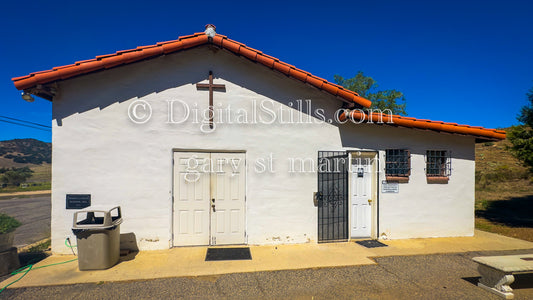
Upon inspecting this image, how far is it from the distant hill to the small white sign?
8367 centimetres

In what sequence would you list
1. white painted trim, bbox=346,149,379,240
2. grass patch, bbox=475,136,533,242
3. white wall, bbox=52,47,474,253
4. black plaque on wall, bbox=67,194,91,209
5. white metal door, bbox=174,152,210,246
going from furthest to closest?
grass patch, bbox=475,136,533,242, white painted trim, bbox=346,149,379,240, white metal door, bbox=174,152,210,246, white wall, bbox=52,47,474,253, black plaque on wall, bbox=67,194,91,209

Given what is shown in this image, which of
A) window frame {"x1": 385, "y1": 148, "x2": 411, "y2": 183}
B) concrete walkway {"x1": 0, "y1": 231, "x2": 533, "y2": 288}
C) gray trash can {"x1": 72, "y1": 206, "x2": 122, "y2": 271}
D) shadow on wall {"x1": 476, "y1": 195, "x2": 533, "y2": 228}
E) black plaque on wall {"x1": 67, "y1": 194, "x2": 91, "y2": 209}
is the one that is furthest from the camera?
shadow on wall {"x1": 476, "y1": 195, "x2": 533, "y2": 228}

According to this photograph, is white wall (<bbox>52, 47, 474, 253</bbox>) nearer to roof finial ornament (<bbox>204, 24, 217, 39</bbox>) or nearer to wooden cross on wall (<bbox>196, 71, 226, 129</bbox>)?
wooden cross on wall (<bbox>196, 71, 226, 129</bbox>)

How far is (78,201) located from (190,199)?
2.29 m

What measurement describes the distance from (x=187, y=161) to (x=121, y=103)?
6.31 ft

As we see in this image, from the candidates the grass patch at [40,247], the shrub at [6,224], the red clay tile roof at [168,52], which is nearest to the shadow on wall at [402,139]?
the red clay tile roof at [168,52]

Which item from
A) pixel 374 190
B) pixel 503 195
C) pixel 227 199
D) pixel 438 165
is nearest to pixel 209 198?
pixel 227 199

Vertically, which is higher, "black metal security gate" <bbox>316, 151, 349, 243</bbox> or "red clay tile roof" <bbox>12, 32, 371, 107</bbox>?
"red clay tile roof" <bbox>12, 32, 371, 107</bbox>

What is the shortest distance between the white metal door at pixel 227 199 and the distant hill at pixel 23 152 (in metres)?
81.3

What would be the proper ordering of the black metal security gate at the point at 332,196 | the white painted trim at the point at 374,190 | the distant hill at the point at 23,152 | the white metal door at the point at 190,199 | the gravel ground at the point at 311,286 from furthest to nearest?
1. the distant hill at the point at 23,152
2. the white painted trim at the point at 374,190
3. the black metal security gate at the point at 332,196
4. the white metal door at the point at 190,199
5. the gravel ground at the point at 311,286

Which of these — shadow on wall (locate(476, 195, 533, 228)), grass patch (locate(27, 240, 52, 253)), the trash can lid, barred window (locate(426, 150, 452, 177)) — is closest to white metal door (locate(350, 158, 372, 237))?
barred window (locate(426, 150, 452, 177))

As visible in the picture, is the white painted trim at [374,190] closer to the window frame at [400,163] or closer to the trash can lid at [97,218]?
the window frame at [400,163]

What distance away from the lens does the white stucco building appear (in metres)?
5.67

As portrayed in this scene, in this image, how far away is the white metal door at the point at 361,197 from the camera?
6.74 m
